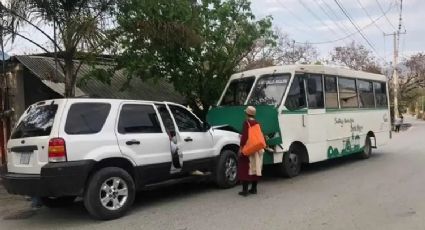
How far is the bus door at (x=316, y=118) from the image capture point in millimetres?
12402

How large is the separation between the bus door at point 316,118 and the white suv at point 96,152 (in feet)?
12.8

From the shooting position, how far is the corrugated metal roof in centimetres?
1404

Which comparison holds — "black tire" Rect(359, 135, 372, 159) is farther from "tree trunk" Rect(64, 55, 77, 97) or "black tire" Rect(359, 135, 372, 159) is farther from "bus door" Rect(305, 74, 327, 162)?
"tree trunk" Rect(64, 55, 77, 97)

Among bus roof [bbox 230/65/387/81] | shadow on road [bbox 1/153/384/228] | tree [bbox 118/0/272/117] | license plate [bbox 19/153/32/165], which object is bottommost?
shadow on road [bbox 1/153/384/228]

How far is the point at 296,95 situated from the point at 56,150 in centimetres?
630

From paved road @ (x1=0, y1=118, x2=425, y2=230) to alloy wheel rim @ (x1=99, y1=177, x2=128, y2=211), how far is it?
278mm

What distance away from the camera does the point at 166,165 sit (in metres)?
8.99

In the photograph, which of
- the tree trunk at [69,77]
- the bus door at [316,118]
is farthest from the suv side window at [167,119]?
the bus door at [316,118]

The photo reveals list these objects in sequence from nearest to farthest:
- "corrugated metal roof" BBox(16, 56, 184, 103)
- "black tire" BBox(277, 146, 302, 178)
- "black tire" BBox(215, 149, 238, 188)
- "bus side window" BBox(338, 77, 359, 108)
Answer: "black tire" BBox(215, 149, 238, 188) → "black tire" BBox(277, 146, 302, 178) → "bus side window" BBox(338, 77, 359, 108) → "corrugated metal roof" BBox(16, 56, 184, 103)

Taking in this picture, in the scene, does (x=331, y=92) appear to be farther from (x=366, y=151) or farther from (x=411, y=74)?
(x=411, y=74)

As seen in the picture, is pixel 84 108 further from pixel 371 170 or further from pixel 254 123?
pixel 371 170

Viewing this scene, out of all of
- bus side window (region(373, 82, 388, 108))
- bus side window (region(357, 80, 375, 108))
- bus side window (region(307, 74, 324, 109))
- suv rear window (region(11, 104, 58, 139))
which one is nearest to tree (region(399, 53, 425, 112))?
bus side window (region(373, 82, 388, 108))

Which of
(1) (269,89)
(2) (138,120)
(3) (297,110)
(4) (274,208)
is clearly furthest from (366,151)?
(2) (138,120)

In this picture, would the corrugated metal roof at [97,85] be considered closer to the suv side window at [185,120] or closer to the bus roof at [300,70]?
the bus roof at [300,70]
